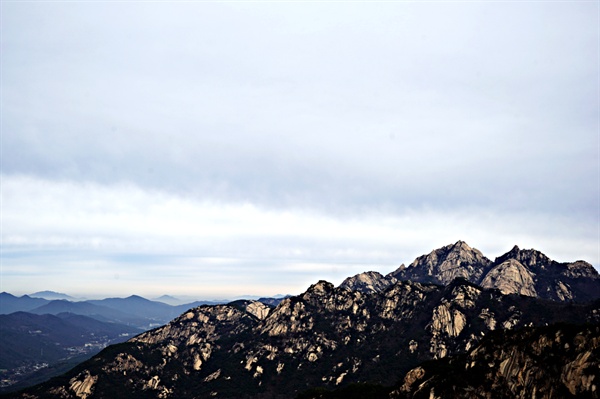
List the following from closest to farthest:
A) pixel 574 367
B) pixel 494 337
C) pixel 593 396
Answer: pixel 593 396 < pixel 574 367 < pixel 494 337

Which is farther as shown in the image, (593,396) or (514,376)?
(514,376)

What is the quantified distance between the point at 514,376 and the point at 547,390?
573 inches

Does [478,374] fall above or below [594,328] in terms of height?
below

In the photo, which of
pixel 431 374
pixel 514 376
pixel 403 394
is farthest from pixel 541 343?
pixel 403 394

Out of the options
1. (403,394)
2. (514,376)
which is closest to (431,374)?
(403,394)

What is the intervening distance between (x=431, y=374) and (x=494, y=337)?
3302cm

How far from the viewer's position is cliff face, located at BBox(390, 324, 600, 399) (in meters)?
141

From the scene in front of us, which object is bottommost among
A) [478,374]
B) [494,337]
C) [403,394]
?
[403,394]

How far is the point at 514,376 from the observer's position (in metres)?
161

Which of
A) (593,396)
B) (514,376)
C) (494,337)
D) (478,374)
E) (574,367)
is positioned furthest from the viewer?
(494,337)

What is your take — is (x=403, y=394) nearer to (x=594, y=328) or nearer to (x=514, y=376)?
(x=514, y=376)

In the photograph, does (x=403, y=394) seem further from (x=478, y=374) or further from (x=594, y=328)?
(x=594, y=328)

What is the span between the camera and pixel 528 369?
158 m

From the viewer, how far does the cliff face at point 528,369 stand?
463 feet
